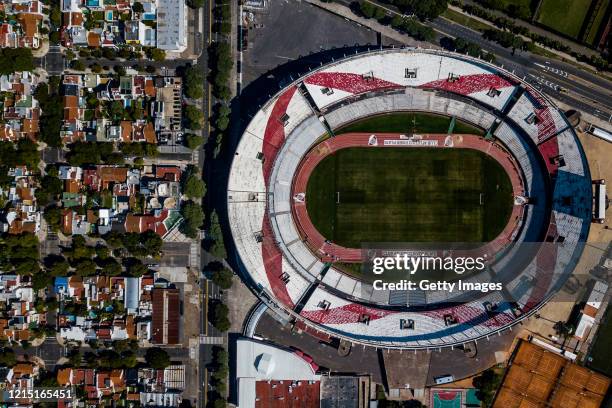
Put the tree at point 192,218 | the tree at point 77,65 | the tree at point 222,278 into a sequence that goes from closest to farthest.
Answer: the tree at point 222,278 → the tree at point 192,218 → the tree at point 77,65

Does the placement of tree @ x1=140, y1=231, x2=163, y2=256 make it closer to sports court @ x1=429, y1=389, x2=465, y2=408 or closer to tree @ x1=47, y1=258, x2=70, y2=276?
tree @ x1=47, y1=258, x2=70, y2=276

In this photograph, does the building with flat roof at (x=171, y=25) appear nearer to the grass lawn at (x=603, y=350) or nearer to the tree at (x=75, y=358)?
the tree at (x=75, y=358)

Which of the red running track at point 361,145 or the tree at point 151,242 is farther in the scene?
the red running track at point 361,145

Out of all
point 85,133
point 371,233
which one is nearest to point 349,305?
point 371,233

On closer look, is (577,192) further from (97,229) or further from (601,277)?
(97,229)

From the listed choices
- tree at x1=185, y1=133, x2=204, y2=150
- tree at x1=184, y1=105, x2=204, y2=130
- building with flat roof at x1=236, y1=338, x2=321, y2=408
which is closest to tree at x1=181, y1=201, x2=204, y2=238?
tree at x1=185, y1=133, x2=204, y2=150

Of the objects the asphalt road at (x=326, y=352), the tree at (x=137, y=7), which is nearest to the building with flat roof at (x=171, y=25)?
the tree at (x=137, y=7)

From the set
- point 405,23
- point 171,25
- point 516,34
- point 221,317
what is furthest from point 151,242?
point 516,34

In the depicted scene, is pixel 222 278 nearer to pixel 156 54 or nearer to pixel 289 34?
pixel 156 54
